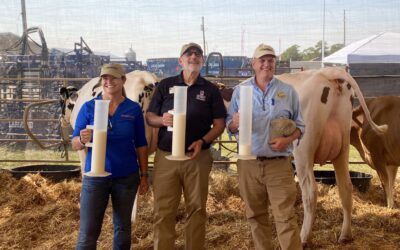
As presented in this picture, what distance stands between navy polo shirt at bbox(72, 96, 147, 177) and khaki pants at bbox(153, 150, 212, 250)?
0.85 ft

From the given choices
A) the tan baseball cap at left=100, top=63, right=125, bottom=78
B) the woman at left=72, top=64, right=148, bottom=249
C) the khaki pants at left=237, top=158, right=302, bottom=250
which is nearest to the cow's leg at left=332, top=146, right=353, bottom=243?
the khaki pants at left=237, top=158, right=302, bottom=250

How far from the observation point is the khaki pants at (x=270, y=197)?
124 inches

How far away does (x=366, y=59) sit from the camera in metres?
11.9

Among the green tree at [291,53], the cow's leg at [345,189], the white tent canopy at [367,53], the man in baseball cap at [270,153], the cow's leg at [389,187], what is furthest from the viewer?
the white tent canopy at [367,53]

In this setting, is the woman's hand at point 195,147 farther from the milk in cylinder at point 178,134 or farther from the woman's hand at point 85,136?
the woman's hand at point 85,136

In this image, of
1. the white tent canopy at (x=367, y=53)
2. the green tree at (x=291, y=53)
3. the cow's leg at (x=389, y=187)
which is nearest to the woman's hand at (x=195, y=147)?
the cow's leg at (x=389, y=187)

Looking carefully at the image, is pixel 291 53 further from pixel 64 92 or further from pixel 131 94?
pixel 131 94

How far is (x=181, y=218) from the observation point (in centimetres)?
509

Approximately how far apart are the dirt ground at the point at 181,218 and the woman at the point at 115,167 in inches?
46.7

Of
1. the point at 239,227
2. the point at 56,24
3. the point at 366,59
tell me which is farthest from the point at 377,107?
the point at 366,59

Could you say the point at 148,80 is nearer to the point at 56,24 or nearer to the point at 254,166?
the point at 254,166

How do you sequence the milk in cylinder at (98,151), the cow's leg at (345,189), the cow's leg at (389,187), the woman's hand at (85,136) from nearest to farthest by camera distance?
the milk in cylinder at (98,151)
the woman's hand at (85,136)
the cow's leg at (345,189)
the cow's leg at (389,187)

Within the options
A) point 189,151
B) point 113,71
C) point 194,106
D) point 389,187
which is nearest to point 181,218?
point 189,151

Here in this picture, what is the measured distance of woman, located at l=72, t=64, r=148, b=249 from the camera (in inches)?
120
